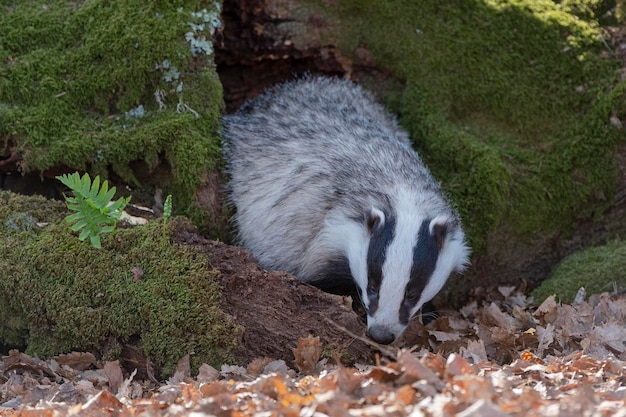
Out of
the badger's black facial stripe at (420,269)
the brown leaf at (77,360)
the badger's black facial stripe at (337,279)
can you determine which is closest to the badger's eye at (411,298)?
the badger's black facial stripe at (420,269)

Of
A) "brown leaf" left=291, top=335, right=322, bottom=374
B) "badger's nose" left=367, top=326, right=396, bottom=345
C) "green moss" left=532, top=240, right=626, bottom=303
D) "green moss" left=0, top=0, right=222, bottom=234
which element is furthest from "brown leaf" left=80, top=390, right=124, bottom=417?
"green moss" left=532, top=240, right=626, bottom=303

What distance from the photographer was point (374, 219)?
471 centimetres

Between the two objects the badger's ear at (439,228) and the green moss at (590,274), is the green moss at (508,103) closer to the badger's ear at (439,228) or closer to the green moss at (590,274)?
the green moss at (590,274)

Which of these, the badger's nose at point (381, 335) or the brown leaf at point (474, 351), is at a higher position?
the brown leaf at point (474, 351)

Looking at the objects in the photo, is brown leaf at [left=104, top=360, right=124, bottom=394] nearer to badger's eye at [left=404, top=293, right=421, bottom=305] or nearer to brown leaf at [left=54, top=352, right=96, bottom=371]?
brown leaf at [left=54, top=352, right=96, bottom=371]

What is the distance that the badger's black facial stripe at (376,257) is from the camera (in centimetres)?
458

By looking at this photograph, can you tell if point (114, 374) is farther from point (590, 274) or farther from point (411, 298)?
point (590, 274)

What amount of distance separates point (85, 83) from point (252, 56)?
1.79 meters

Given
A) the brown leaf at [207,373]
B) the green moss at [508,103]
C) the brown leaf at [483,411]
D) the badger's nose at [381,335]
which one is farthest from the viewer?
the green moss at [508,103]

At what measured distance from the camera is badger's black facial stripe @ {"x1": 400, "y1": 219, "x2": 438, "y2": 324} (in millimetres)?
4578

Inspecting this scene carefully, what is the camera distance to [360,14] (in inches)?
259

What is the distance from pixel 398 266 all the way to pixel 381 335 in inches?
17.3

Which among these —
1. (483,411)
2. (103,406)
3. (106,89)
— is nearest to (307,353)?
(103,406)

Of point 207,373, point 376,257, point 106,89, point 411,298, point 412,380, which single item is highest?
point 106,89
